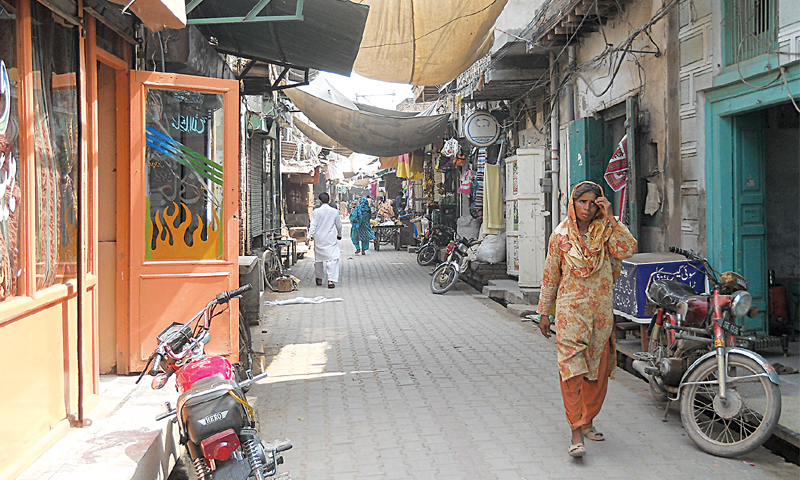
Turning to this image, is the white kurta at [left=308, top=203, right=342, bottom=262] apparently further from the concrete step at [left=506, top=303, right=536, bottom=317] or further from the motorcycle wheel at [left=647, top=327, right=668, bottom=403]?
the motorcycle wheel at [left=647, top=327, right=668, bottom=403]

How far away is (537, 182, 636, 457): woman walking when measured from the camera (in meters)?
4.21

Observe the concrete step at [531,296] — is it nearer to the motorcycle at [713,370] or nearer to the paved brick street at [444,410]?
the paved brick street at [444,410]

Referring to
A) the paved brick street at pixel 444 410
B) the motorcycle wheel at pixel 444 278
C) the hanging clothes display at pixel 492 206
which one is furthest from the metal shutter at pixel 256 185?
the hanging clothes display at pixel 492 206

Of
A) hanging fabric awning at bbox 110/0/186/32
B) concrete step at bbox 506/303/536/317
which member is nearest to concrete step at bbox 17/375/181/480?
hanging fabric awning at bbox 110/0/186/32

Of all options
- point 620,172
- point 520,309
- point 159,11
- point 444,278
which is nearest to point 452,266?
point 444,278

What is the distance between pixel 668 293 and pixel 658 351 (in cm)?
44

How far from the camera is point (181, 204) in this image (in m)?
5.46

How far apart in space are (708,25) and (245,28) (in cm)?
438

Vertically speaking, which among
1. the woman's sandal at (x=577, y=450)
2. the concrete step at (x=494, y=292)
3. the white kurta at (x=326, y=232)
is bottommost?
the woman's sandal at (x=577, y=450)

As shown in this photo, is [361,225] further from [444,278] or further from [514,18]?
[514,18]

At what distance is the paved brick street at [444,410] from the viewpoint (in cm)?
399

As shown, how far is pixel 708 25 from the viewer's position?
19.9 ft

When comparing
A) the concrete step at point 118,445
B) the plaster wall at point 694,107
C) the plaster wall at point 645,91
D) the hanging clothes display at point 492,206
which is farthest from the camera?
the hanging clothes display at point 492,206

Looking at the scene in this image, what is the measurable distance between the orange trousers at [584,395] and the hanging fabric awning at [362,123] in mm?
8863
